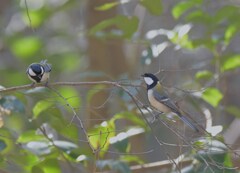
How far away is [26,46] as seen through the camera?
5.04 meters

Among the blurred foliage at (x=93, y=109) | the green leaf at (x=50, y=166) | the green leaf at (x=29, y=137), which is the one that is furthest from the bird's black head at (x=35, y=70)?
the green leaf at (x=50, y=166)

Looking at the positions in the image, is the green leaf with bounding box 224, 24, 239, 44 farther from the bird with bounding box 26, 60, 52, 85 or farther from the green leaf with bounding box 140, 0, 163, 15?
the bird with bounding box 26, 60, 52, 85

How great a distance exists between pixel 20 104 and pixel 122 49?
2.14 m

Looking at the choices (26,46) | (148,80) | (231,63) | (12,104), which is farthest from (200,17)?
→ (26,46)

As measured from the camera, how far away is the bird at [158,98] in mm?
3029

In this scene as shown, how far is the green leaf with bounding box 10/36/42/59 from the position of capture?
496 centimetres

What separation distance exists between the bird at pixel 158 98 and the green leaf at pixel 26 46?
6.39 feet

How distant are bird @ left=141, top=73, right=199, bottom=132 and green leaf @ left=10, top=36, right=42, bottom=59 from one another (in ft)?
6.39

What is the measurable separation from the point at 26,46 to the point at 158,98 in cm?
218

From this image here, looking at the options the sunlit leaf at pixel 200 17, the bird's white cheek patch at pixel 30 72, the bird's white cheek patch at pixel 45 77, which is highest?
the sunlit leaf at pixel 200 17

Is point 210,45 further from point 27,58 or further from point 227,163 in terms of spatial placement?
point 27,58

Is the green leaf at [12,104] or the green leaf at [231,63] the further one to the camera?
the green leaf at [231,63]

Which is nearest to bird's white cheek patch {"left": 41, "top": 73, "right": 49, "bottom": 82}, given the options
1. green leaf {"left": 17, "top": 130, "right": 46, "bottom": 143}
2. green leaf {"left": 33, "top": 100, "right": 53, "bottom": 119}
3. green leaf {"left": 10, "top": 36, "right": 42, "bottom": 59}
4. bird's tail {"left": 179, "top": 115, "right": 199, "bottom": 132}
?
green leaf {"left": 33, "top": 100, "right": 53, "bottom": 119}

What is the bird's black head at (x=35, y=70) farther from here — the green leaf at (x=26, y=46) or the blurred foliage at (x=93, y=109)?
the green leaf at (x=26, y=46)
